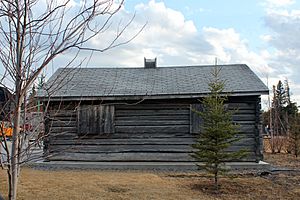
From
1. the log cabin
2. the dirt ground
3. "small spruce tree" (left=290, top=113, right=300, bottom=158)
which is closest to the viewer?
the dirt ground

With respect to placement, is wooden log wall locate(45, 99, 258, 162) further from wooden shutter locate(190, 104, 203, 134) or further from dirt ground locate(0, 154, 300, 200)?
dirt ground locate(0, 154, 300, 200)

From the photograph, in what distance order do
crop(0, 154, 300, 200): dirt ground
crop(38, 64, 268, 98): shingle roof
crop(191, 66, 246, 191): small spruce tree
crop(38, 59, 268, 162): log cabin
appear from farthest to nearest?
crop(38, 59, 268, 162): log cabin, crop(38, 64, 268, 98): shingle roof, crop(191, 66, 246, 191): small spruce tree, crop(0, 154, 300, 200): dirt ground

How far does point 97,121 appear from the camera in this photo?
13.7 m

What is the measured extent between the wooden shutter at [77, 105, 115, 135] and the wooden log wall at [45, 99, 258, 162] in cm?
20

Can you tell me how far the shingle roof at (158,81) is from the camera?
13.6 metres

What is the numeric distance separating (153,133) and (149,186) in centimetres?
445

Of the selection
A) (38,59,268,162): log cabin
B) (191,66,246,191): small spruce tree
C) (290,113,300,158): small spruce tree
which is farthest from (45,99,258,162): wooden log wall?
(290,113,300,158): small spruce tree

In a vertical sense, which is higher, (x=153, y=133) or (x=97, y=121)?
(x=97, y=121)

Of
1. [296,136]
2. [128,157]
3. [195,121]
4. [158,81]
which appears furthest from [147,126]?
[296,136]

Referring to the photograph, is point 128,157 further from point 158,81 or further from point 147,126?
point 158,81

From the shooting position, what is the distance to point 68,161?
14.1 m

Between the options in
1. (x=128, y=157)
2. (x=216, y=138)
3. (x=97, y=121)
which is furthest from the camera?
(x=128, y=157)

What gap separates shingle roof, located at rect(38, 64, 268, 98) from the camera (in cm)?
1355

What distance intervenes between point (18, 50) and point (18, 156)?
3.87ft
